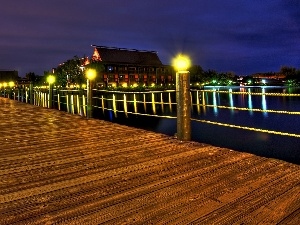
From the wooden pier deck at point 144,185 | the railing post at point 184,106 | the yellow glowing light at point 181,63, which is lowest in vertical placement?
the wooden pier deck at point 144,185

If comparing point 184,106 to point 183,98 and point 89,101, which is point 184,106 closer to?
point 183,98

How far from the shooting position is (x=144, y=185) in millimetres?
2467

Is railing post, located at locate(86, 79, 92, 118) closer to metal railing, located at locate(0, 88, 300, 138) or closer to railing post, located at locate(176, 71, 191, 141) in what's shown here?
metal railing, located at locate(0, 88, 300, 138)

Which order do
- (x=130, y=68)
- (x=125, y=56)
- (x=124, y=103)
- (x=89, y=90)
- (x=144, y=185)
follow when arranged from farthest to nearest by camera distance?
(x=125, y=56), (x=130, y=68), (x=124, y=103), (x=89, y=90), (x=144, y=185)

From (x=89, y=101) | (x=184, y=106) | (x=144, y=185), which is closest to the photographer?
(x=144, y=185)

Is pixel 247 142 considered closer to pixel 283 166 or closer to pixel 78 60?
pixel 283 166

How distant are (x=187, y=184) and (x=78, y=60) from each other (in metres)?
53.5

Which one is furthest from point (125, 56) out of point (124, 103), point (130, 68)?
point (124, 103)

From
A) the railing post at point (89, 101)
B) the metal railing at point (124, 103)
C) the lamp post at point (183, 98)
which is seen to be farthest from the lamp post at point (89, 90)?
the lamp post at point (183, 98)

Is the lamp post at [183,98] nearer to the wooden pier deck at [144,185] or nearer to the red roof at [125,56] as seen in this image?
the wooden pier deck at [144,185]

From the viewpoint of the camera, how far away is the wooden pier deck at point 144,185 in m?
1.89

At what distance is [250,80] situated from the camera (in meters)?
166

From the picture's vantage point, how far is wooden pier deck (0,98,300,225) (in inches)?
74.2

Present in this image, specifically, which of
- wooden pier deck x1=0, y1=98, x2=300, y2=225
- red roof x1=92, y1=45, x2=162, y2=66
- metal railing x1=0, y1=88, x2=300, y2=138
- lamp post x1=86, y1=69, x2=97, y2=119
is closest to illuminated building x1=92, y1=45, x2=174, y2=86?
red roof x1=92, y1=45, x2=162, y2=66
